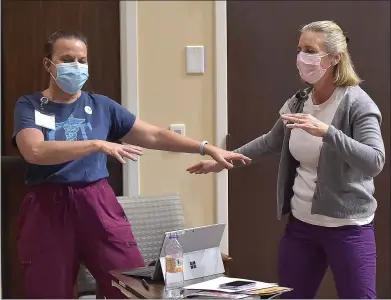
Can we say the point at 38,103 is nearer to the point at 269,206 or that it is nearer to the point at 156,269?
the point at 156,269

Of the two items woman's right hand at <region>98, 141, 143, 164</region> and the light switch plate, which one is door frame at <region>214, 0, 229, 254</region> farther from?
woman's right hand at <region>98, 141, 143, 164</region>

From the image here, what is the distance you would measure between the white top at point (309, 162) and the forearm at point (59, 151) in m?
0.75

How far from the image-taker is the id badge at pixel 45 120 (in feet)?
6.63

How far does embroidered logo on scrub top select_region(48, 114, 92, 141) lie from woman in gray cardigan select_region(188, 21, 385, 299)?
0.74m

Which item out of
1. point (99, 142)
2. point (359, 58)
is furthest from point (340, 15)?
point (99, 142)

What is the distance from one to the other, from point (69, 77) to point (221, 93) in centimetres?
103

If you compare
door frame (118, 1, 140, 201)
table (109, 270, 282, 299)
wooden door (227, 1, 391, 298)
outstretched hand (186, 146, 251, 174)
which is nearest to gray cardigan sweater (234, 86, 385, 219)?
outstretched hand (186, 146, 251, 174)

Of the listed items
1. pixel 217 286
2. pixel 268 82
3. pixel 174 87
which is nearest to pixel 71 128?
pixel 217 286

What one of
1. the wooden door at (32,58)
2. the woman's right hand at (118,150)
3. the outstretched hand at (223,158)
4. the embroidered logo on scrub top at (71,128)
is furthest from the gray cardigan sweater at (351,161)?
the wooden door at (32,58)

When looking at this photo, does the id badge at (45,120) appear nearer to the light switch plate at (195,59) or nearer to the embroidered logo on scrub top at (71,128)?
the embroidered logo on scrub top at (71,128)

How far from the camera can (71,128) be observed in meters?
2.08

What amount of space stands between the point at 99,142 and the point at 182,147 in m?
0.49

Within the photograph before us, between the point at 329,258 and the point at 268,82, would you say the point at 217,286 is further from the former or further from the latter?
the point at 268,82

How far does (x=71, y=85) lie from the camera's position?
2.11 meters
